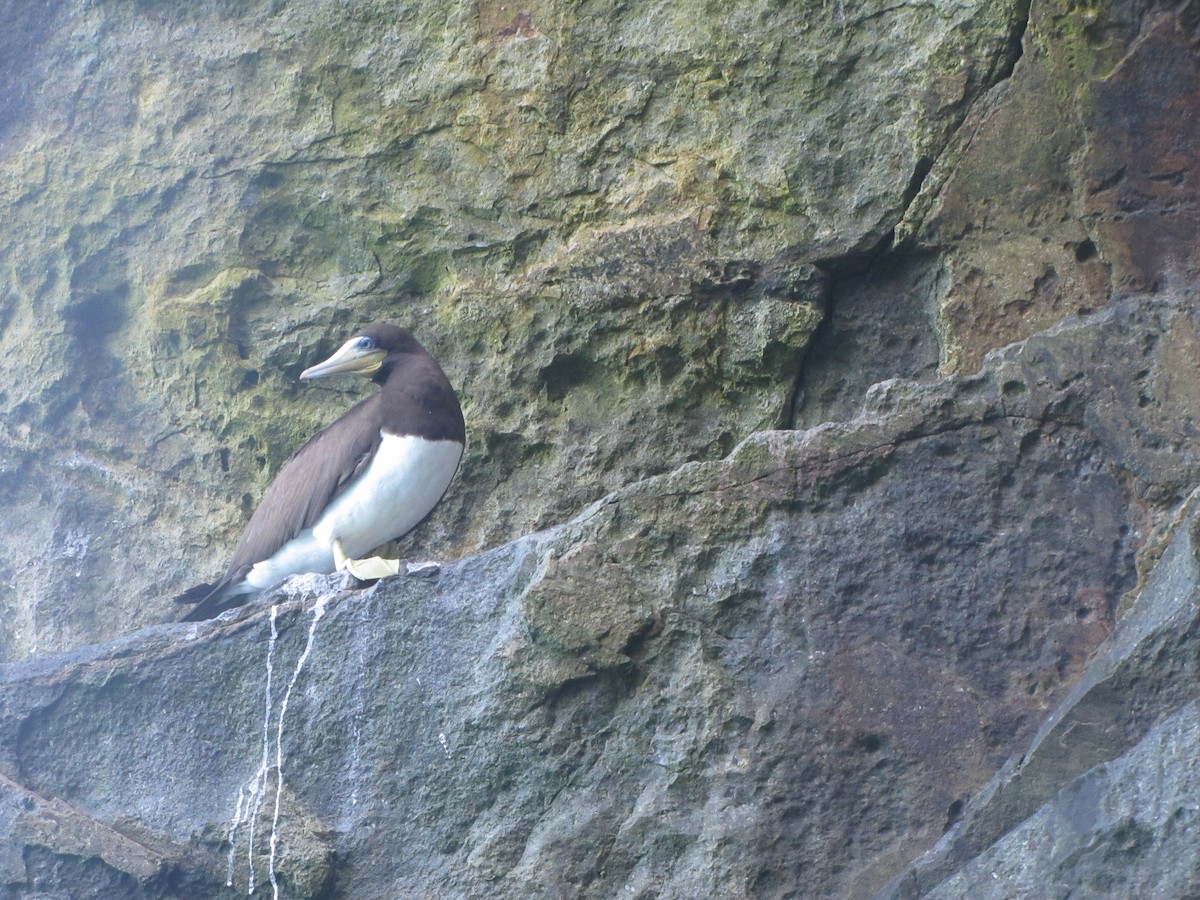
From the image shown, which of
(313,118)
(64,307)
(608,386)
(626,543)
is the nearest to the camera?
(626,543)

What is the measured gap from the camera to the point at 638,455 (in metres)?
5.29

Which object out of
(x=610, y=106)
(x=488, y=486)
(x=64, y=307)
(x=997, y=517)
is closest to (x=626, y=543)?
(x=997, y=517)

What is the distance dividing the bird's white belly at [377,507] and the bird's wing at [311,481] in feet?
0.12

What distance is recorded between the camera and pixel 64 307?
21.8 feet

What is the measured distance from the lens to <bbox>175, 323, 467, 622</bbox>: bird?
16.3ft

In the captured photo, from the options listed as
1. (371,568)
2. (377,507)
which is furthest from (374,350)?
(371,568)

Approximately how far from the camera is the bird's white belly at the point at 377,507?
16.2 feet

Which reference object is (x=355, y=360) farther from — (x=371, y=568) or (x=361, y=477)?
(x=371, y=568)

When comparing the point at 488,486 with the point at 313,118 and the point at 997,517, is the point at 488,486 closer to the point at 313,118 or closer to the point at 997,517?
the point at 313,118

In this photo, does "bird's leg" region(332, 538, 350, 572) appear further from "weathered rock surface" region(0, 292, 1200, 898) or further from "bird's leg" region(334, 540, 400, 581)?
"weathered rock surface" region(0, 292, 1200, 898)

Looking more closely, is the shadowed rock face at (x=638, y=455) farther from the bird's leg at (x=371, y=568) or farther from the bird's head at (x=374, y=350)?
the bird's head at (x=374, y=350)

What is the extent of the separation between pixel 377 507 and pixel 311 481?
0.32m

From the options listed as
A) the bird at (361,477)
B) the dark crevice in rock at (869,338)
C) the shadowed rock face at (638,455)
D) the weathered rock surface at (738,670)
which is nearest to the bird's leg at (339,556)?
the bird at (361,477)

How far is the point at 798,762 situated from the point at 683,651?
0.46 metres
